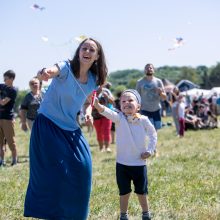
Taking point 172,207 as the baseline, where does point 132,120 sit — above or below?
above

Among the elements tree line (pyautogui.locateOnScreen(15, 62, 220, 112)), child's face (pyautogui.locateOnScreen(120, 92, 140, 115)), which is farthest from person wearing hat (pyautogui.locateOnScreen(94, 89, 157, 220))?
tree line (pyautogui.locateOnScreen(15, 62, 220, 112))

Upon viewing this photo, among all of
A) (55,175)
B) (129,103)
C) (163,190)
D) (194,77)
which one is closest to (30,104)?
(163,190)

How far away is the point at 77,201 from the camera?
429 centimetres

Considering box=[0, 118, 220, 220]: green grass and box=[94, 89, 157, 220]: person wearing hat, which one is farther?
box=[0, 118, 220, 220]: green grass

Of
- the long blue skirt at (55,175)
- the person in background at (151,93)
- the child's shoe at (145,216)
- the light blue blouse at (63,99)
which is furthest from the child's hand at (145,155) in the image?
the person in background at (151,93)

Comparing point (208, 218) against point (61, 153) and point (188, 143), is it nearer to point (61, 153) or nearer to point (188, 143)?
point (61, 153)

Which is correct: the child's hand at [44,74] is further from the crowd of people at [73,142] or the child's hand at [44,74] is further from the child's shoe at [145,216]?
the child's shoe at [145,216]

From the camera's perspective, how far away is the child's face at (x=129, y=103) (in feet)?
16.1

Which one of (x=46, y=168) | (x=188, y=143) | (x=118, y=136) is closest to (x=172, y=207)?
(x=118, y=136)

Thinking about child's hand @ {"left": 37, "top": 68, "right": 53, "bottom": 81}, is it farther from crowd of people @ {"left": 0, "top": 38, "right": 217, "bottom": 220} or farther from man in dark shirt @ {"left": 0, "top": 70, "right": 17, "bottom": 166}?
man in dark shirt @ {"left": 0, "top": 70, "right": 17, "bottom": 166}

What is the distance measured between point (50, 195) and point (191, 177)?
3517mm

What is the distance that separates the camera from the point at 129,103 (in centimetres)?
491

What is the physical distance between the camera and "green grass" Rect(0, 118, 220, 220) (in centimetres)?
523

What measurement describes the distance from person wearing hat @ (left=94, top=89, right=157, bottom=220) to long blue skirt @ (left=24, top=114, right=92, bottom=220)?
2.04ft
